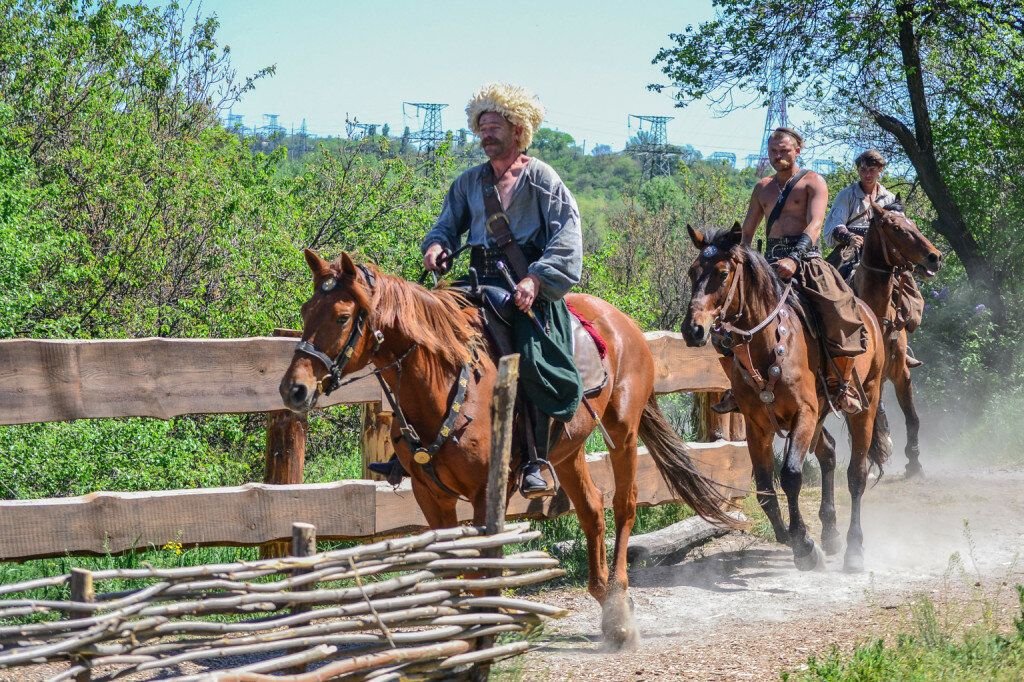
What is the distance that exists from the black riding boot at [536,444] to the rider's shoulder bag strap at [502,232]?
0.73 meters

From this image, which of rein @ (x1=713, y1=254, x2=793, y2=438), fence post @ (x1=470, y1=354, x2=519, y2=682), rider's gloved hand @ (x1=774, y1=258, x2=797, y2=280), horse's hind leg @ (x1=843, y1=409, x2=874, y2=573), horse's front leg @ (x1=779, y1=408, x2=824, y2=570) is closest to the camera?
fence post @ (x1=470, y1=354, x2=519, y2=682)

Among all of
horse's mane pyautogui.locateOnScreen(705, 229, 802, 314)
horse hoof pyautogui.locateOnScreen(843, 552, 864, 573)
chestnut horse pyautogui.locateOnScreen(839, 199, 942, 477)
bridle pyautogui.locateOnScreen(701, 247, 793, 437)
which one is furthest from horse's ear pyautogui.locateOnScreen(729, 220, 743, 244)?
chestnut horse pyautogui.locateOnScreen(839, 199, 942, 477)

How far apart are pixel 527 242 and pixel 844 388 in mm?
3622

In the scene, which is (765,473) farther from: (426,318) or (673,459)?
(426,318)

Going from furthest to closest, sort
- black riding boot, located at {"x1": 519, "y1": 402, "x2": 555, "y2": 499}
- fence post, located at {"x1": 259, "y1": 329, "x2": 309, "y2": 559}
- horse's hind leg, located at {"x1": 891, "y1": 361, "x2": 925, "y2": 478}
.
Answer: horse's hind leg, located at {"x1": 891, "y1": 361, "x2": 925, "y2": 478} < fence post, located at {"x1": 259, "y1": 329, "x2": 309, "y2": 559} < black riding boot, located at {"x1": 519, "y1": 402, "x2": 555, "y2": 499}

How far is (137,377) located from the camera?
20.3ft

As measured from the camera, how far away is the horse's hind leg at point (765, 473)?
820cm

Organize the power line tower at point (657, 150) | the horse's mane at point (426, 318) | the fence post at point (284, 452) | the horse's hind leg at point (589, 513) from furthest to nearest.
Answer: the power line tower at point (657, 150)
the fence post at point (284, 452)
the horse's hind leg at point (589, 513)
the horse's mane at point (426, 318)

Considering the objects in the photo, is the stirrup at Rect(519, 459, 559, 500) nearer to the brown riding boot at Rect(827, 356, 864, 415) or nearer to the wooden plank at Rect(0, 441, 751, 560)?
the wooden plank at Rect(0, 441, 751, 560)

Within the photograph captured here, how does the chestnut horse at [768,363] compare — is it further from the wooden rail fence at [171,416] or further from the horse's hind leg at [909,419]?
the horse's hind leg at [909,419]

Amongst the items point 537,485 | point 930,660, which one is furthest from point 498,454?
point 930,660

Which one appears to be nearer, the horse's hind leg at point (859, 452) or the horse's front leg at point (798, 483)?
the horse's front leg at point (798, 483)

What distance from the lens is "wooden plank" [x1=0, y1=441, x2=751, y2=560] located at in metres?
5.83

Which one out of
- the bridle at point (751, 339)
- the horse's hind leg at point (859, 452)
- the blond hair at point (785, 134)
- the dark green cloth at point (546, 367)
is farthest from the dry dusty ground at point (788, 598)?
the blond hair at point (785, 134)
